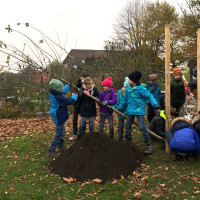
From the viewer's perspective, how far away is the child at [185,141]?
4.28 meters

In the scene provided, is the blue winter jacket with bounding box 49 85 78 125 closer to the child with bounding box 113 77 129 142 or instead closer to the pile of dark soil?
the pile of dark soil

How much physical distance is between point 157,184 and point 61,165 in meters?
1.94

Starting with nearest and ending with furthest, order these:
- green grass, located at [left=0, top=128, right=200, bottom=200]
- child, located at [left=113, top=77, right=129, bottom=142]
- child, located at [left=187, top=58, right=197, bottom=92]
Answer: green grass, located at [left=0, top=128, right=200, bottom=200] < child, located at [left=113, top=77, right=129, bottom=142] < child, located at [left=187, top=58, right=197, bottom=92]

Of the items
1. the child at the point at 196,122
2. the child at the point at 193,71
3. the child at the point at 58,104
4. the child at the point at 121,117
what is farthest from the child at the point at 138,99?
the child at the point at 193,71

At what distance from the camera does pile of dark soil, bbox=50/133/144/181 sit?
162 inches

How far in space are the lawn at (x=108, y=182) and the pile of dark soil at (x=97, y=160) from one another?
0.53 feet

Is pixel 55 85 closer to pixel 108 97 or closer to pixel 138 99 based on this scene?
pixel 108 97

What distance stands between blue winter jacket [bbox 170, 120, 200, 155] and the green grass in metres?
0.37

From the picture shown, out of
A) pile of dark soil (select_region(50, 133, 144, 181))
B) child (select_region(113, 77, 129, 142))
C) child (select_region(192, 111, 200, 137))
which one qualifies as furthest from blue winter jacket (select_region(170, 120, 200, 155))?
child (select_region(113, 77, 129, 142))

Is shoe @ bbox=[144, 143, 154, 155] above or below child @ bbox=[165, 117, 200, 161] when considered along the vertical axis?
below

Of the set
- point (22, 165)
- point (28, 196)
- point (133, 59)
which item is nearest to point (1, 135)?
point (22, 165)

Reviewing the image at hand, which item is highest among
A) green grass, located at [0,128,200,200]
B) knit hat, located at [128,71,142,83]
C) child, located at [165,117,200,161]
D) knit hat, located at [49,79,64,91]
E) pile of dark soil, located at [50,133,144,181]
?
knit hat, located at [128,71,142,83]

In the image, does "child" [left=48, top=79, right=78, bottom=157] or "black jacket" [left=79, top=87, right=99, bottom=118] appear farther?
"black jacket" [left=79, top=87, right=99, bottom=118]

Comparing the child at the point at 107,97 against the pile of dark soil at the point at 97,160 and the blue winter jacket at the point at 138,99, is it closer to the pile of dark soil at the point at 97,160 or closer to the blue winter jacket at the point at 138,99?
the blue winter jacket at the point at 138,99
